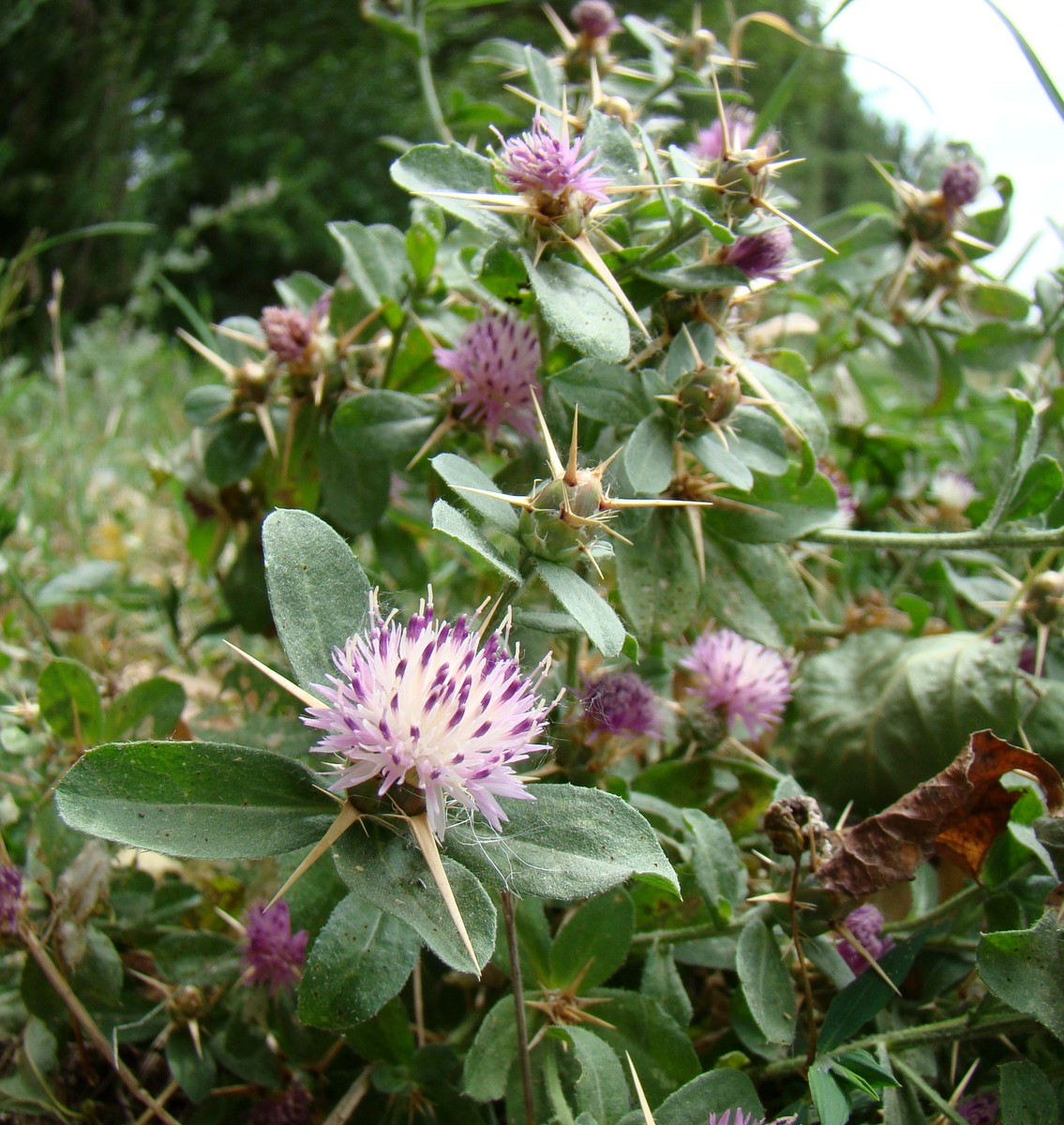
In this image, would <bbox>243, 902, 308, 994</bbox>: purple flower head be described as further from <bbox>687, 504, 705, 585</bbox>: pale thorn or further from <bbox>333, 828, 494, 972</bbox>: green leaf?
<bbox>687, 504, 705, 585</bbox>: pale thorn

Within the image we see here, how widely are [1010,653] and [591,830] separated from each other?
0.70 metres

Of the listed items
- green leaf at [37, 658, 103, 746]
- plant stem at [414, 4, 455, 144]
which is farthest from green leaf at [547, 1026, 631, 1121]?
plant stem at [414, 4, 455, 144]

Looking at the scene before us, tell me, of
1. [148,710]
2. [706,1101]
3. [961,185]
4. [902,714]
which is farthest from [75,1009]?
[961,185]

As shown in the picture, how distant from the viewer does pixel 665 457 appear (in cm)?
88

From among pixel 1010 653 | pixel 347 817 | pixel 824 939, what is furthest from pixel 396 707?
pixel 1010 653

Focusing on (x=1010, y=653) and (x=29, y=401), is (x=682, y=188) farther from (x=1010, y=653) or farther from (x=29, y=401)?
(x=29, y=401)

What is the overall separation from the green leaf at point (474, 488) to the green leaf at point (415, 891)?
0.23 metres

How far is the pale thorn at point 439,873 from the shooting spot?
1.73ft

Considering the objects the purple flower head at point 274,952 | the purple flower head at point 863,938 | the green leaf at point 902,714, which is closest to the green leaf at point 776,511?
the green leaf at point 902,714

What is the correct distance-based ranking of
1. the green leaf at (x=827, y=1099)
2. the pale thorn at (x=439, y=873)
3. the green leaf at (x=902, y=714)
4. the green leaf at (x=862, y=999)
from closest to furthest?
the pale thorn at (x=439, y=873), the green leaf at (x=827, y=1099), the green leaf at (x=862, y=999), the green leaf at (x=902, y=714)

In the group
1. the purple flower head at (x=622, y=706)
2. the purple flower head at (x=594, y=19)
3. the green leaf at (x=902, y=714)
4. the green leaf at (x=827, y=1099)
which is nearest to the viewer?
the green leaf at (x=827, y=1099)

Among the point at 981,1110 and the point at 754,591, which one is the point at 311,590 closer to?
the point at 754,591

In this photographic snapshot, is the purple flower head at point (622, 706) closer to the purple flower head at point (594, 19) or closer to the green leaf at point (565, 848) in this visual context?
the green leaf at point (565, 848)

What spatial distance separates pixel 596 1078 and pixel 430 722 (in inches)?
13.3
